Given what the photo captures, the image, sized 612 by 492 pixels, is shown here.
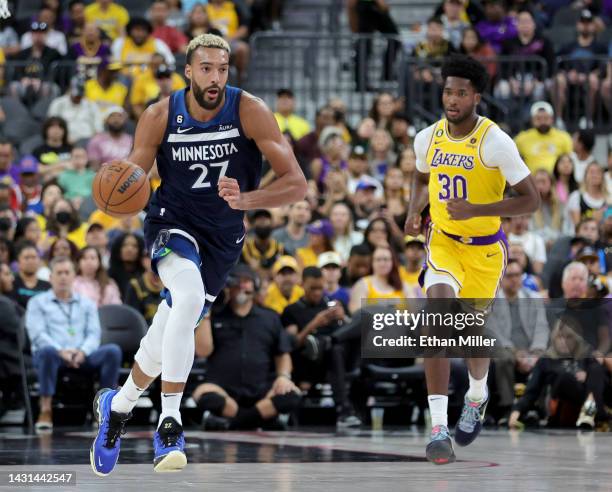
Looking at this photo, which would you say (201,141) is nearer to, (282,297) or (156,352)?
(156,352)

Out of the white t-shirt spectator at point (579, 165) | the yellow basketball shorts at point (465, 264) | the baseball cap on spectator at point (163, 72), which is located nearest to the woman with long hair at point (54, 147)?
the baseball cap on spectator at point (163, 72)

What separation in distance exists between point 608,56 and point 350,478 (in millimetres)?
12989

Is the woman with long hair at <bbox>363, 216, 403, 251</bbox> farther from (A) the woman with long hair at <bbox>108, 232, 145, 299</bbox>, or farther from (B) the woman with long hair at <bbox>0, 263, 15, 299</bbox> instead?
(B) the woman with long hair at <bbox>0, 263, 15, 299</bbox>

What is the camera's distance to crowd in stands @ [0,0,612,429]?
14.0 meters

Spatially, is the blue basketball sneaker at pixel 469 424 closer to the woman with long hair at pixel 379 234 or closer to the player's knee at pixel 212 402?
the player's knee at pixel 212 402

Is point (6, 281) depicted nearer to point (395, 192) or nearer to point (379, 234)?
point (379, 234)

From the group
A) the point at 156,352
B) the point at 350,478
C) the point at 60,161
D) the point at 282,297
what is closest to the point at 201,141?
the point at 156,352

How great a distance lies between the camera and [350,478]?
847cm

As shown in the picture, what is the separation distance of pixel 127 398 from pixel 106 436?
0.88 ft

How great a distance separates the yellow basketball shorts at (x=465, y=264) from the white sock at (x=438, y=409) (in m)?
0.77

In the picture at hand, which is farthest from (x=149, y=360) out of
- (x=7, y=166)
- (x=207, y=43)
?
(x=7, y=166)

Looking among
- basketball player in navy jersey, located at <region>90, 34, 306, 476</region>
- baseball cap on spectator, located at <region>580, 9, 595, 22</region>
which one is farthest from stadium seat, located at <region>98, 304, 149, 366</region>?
baseball cap on spectator, located at <region>580, 9, 595, 22</region>

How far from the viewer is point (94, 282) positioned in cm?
1492

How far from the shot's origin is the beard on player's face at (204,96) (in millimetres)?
8539
